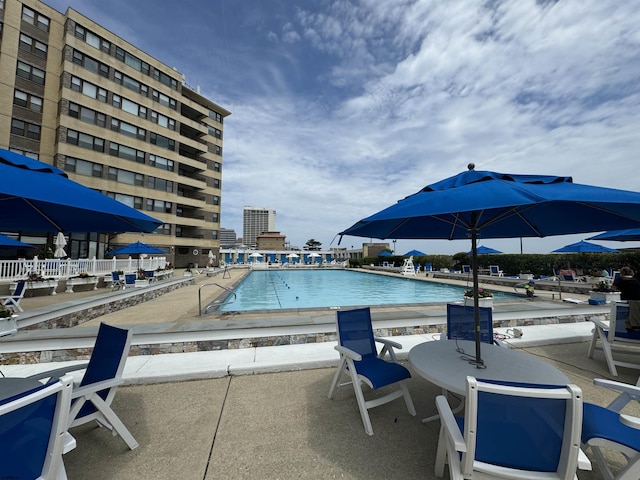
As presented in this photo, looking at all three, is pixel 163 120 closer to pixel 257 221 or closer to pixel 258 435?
pixel 258 435

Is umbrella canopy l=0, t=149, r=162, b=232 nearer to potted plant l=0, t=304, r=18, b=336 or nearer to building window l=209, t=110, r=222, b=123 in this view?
potted plant l=0, t=304, r=18, b=336

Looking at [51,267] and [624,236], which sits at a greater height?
[624,236]

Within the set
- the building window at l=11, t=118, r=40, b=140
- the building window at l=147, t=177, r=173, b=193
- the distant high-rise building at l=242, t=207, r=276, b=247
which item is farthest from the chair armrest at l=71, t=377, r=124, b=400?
the distant high-rise building at l=242, t=207, r=276, b=247

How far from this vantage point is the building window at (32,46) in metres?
20.8

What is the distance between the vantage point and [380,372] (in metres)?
3.20

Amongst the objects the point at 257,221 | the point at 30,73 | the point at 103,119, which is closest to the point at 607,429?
the point at 103,119

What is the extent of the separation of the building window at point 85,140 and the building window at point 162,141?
196 inches

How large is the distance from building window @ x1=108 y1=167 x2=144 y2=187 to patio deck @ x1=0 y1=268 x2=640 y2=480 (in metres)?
26.5

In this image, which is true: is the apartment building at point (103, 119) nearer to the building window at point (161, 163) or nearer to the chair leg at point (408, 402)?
the building window at point (161, 163)

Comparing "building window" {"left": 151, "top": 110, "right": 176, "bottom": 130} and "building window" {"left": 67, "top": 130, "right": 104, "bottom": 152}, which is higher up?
"building window" {"left": 151, "top": 110, "right": 176, "bottom": 130}

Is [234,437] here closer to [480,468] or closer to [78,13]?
[480,468]

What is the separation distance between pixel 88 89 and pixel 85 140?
458cm

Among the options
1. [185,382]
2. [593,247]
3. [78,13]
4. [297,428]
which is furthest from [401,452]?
[78,13]

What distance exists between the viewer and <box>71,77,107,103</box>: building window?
74.9ft
